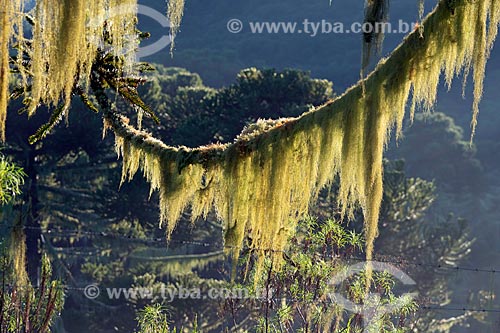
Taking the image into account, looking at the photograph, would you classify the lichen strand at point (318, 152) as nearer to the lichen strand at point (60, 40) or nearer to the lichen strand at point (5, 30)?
the lichen strand at point (60, 40)

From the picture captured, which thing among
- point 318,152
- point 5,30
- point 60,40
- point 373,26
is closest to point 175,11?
point 60,40

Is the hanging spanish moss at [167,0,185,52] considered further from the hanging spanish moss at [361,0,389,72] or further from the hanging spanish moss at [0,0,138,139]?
the hanging spanish moss at [361,0,389,72]

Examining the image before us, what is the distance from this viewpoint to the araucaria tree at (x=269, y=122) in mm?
3162

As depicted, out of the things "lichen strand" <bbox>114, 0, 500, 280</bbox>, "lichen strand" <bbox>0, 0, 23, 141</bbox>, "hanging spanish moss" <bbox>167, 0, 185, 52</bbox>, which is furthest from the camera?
"hanging spanish moss" <bbox>167, 0, 185, 52</bbox>

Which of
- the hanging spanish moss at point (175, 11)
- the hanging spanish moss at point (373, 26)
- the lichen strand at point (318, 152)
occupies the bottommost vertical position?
the lichen strand at point (318, 152)

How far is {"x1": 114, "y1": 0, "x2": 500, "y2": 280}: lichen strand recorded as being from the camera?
3.14 m

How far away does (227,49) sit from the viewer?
1970 inches

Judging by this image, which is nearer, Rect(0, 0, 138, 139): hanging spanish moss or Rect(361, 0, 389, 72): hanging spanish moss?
Rect(361, 0, 389, 72): hanging spanish moss

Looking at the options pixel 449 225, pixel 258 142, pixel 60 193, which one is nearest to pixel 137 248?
pixel 60 193

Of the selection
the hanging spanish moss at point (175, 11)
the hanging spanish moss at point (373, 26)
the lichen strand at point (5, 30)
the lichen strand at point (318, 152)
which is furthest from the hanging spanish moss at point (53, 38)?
the hanging spanish moss at point (373, 26)

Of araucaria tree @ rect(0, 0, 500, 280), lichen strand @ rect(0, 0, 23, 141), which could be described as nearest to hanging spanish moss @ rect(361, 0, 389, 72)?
araucaria tree @ rect(0, 0, 500, 280)

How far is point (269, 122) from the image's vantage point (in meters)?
3.88

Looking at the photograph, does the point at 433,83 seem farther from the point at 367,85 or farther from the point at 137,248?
the point at 137,248

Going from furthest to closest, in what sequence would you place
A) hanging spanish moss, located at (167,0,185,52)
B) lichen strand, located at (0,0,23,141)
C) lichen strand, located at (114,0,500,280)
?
1. hanging spanish moss, located at (167,0,185,52)
2. lichen strand, located at (0,0,23,141)
3. lichen strand, located at (114,0,500,280)
